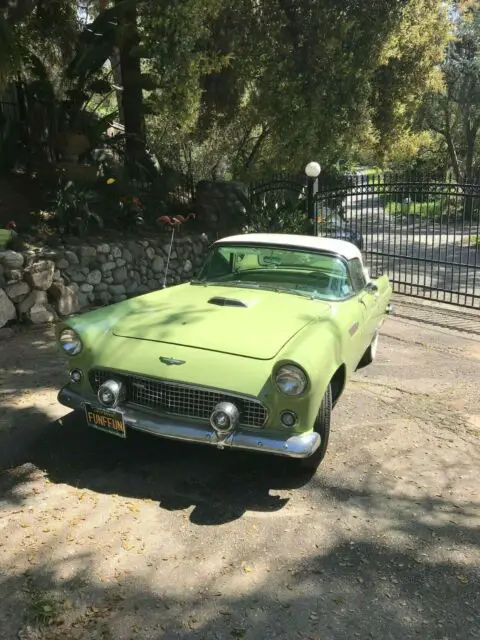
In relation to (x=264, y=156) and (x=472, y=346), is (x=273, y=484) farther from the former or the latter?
(x=264, y=156)

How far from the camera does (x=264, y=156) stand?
14039 mm

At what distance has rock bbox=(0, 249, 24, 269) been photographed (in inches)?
260

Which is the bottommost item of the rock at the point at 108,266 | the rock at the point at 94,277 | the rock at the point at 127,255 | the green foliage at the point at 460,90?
the rock at the point at 94,277

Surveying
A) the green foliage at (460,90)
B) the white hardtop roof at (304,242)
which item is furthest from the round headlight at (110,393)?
the green foliage at (460,90)

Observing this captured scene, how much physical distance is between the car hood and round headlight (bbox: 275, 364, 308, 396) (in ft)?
0.64

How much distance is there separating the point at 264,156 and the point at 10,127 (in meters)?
6.80

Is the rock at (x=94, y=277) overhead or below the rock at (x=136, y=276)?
overhead

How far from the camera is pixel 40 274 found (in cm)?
689

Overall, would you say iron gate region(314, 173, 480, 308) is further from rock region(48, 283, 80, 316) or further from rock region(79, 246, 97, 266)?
rock region(48, 283, 80, 316)

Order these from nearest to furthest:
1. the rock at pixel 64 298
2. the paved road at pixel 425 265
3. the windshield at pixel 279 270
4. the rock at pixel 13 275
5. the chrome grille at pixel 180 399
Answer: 1. the chrome grille at pixel 180 399
2. the windshield at pixel 279 270
3. the rock at pixel 13 275
4. the rock at pixel 64 298
5. the paved road at pixel 425 265

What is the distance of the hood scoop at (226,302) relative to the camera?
13.7ft

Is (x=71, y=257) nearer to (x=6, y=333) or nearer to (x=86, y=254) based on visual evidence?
(x=86, y=254)

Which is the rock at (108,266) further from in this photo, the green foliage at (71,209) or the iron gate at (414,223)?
the iron gate at (414,223)

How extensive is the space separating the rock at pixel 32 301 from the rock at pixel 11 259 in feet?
1.23
